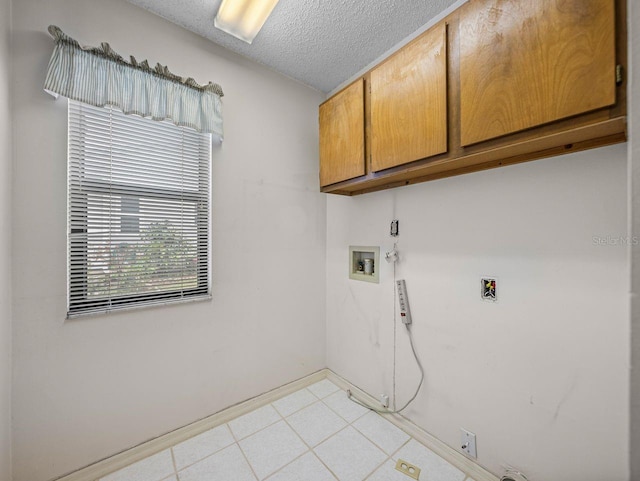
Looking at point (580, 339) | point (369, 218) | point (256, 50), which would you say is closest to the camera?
point (580, 339)

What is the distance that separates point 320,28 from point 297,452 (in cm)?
274

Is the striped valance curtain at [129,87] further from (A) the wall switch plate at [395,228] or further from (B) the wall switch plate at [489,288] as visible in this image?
(B) the wall switch plate at [489,288]

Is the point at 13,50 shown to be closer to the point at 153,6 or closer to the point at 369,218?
the point at 153,6

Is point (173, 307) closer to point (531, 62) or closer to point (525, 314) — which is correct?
point (525, 314)

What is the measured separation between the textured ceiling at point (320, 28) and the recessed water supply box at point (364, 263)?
1490 millimetres

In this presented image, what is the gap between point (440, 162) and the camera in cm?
133

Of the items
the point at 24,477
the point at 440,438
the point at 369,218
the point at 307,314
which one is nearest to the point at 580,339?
the point at 440,438

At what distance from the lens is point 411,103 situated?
142cm

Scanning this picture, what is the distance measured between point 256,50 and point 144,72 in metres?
0.80

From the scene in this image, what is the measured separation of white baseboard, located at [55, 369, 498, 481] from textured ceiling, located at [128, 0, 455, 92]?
2.66 meters

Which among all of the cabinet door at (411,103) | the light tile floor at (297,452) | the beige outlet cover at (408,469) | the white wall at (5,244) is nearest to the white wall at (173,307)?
the white wall at (5,244)

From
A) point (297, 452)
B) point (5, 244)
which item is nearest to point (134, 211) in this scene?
point (5, 244)

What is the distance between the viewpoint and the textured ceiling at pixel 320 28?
1.55m

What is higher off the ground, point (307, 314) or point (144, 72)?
point (144, 72)
